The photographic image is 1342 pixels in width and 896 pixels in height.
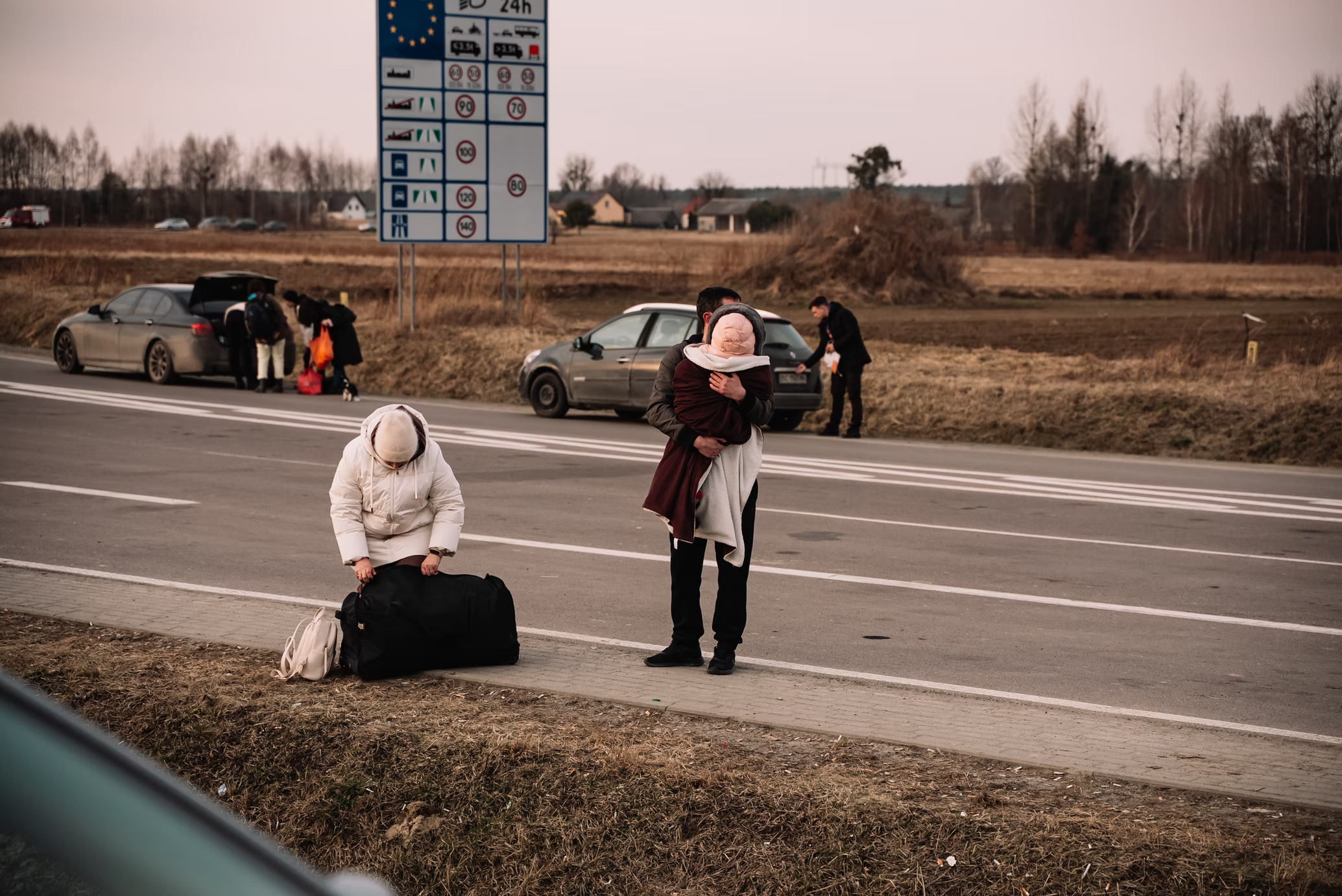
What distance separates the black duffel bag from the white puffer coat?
0.47ft

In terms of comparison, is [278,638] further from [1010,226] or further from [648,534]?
[1010,226]

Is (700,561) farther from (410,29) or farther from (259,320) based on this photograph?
(410,29)

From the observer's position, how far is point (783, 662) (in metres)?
7.20

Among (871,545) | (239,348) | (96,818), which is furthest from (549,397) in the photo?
(96,818)

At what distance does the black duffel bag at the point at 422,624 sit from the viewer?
21.2 ft

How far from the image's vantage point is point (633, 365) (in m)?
19.5

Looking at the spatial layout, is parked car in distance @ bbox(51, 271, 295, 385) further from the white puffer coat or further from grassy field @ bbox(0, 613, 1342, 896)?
grassy field @ bbox(0, 613, 1342, 896)

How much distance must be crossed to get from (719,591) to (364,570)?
5.55 ft

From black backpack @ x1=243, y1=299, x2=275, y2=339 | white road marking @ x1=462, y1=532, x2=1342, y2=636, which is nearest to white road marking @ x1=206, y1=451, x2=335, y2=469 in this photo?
white road marking @ x1=462, y1=532, x2=1342, y2=636

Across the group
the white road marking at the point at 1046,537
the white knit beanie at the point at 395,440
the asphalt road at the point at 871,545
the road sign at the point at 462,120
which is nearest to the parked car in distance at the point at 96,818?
the white knit beanie at the point at 395,440

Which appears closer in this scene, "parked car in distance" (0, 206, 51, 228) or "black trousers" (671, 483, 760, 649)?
"black trousers" (671, 483, 760, 649)

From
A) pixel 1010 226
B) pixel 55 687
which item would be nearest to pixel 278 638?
pixel 55 687

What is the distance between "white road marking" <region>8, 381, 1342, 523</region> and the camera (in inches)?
534

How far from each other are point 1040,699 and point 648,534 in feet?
16.2
